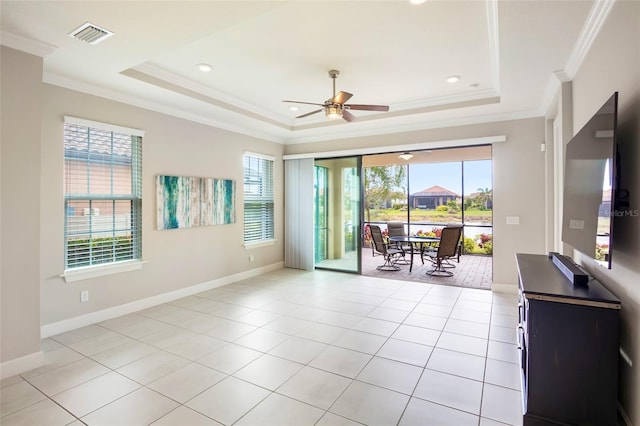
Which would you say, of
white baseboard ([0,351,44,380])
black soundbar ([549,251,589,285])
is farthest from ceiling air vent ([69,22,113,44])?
black soundbar ([549,251,589,285])

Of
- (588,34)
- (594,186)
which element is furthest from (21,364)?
(588,34)

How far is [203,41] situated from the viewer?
3127 mm

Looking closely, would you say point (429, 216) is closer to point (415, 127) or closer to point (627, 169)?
point (415, 127)

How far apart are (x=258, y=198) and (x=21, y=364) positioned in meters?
4.13

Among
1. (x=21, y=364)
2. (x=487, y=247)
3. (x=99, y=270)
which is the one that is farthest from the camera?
(x=487, y=247)

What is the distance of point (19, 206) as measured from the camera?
2.70 m

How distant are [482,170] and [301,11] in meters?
8.33

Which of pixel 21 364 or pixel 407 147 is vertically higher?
pixel 407 147

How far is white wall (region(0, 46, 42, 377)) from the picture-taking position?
8.53 ft

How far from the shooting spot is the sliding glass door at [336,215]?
648 centimetres

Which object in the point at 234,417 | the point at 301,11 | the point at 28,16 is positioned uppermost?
the point at 301,11

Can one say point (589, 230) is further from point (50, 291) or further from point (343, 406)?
point (50, 291)

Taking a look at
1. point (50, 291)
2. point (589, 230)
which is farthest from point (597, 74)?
point (50, 291)

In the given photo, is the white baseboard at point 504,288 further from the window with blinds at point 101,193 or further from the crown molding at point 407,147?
the window with blinds at point 101,193
